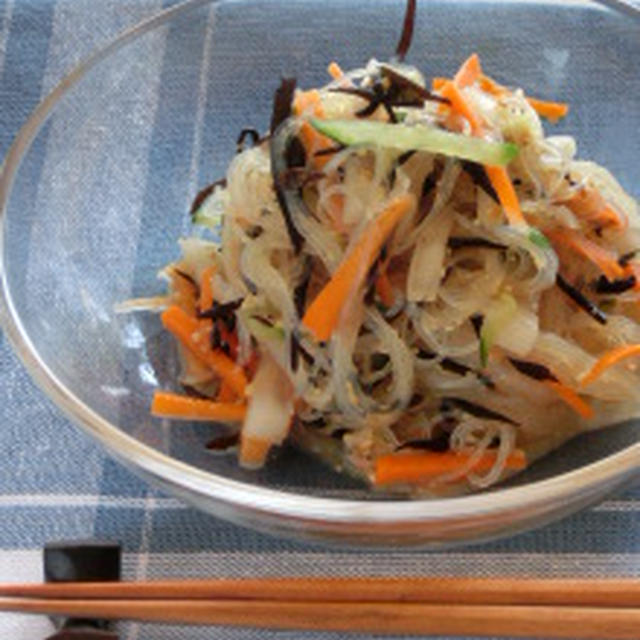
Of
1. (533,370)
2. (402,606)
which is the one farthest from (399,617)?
(533,370)

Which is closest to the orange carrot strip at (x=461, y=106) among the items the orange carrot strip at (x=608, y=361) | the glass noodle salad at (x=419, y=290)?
the glass noodle salad at (x=419, y=290)

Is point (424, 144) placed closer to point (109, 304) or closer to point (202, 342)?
point (202, 342)

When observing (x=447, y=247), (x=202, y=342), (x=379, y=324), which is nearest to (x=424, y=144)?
(x=447, y=247)

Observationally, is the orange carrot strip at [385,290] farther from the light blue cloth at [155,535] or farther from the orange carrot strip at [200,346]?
the light blue cloth at [155,535]

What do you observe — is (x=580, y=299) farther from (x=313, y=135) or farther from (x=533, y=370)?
(x=313, y=135)

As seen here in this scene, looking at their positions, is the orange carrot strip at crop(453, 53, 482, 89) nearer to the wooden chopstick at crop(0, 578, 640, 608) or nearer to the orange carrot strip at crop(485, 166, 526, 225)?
the orange carrot strip at crop(485, 166, 526, 225)

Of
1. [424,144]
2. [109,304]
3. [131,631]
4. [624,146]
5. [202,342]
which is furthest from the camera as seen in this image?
[624,146]

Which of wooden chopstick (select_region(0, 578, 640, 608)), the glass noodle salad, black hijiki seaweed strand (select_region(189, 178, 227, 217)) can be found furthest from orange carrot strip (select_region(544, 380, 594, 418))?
black hijiki seaweed strand (select_region(189, 178, 227, 217))
